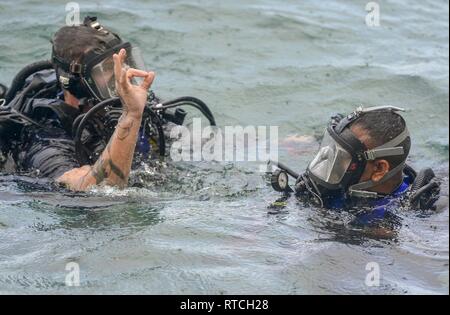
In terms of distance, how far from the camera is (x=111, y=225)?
4918 mm

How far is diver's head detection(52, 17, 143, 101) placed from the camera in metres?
5.54

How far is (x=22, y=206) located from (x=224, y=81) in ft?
12.1

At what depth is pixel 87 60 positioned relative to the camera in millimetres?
5551

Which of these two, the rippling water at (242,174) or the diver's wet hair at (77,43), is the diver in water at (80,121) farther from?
the rippling water at (242,174)

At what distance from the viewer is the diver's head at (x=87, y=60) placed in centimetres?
554

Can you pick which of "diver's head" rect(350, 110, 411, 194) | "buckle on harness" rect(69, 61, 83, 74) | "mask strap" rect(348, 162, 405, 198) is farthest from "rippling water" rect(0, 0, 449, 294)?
"buckle on harness" rect(69, 61, 83, 74)

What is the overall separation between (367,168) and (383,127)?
10.3 inches

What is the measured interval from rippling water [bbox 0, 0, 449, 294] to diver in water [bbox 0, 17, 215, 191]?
0.19 metres

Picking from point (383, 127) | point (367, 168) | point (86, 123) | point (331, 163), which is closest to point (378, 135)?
point (383, 127)

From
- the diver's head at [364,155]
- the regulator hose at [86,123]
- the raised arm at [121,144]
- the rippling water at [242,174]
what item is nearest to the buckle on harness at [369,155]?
the diver's head at [364,155]

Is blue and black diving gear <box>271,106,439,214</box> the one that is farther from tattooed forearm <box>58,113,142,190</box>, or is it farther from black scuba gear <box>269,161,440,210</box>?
tattooed forearm <box>58,113,142,190</box>
